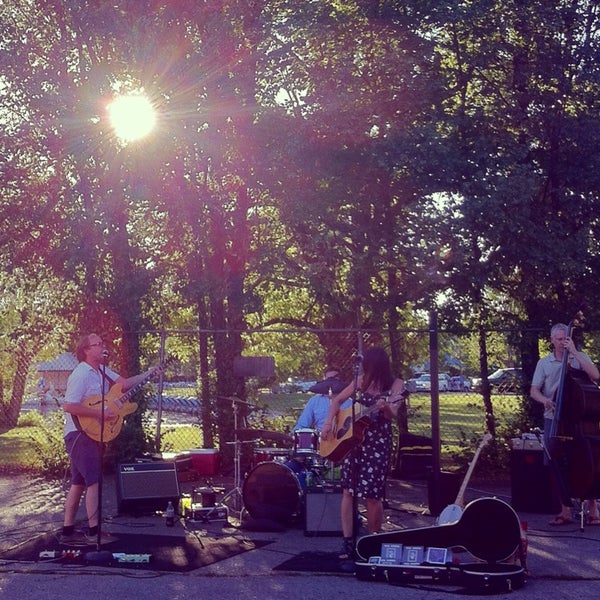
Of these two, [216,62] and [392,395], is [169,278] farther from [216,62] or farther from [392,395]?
[392,395]

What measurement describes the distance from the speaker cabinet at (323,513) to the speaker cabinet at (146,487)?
175 cm

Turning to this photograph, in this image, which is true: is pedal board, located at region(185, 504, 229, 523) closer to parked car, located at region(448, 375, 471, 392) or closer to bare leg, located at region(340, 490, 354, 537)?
bare leg, located at region(340, 490, 354, 537)

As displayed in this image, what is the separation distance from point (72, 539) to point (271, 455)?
2.20 m

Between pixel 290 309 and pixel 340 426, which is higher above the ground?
pixel 290 309

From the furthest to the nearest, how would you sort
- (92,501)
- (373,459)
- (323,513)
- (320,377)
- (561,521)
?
(320,377), (561,521), (323,513), (92,501), (373,459)

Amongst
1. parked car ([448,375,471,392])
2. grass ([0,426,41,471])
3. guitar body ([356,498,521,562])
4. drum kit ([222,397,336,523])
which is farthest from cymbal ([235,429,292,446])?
grass ([0,426,41,471])

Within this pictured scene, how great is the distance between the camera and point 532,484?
391 inches

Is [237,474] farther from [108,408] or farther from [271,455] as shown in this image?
[108,408]

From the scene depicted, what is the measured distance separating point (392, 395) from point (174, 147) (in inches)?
249

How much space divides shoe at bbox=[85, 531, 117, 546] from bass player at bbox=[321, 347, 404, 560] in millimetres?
2251

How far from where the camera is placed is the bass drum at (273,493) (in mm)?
9344

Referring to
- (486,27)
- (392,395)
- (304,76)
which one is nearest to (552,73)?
(486,27)

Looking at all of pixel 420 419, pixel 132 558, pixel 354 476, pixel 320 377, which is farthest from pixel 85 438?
pixel 420 419

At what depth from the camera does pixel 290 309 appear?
557 inches
